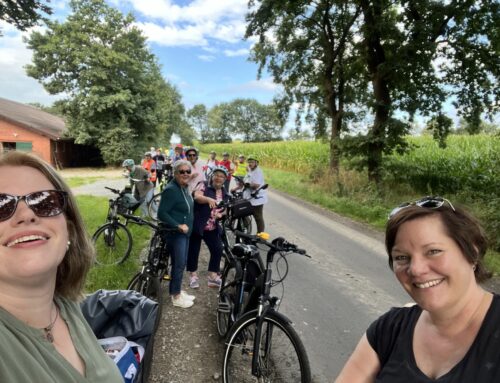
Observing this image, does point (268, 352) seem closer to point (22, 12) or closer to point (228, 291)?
point (228, 291)

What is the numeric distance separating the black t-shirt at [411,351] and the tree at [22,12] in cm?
778

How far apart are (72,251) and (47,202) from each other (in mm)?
358

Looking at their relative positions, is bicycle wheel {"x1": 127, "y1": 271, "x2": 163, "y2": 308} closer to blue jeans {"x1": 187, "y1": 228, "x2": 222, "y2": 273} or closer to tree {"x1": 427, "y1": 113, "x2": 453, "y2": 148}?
blue jeans {"x1": 187, "y1": 228, "x2": 222, "y2": 273}

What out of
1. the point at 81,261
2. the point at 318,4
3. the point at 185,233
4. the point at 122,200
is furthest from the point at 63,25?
the point at 81,261

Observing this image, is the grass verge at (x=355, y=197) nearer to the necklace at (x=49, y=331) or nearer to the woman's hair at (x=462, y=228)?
the woman's hair at (x=462, y=228)

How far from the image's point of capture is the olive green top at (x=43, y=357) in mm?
1176

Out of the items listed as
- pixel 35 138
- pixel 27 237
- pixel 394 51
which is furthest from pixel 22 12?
pixel 35 138

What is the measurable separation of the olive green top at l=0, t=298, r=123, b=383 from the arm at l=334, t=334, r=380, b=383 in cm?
110

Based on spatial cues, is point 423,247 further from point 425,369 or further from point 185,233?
point 185,233

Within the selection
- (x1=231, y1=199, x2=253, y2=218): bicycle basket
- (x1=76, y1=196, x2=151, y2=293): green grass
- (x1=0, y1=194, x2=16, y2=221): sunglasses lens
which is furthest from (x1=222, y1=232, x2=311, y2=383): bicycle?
(x1=0, y1=194, x2=16, y2=221): sunglasses lens

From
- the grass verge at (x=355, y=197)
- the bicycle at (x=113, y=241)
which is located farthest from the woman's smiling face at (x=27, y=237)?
the grass verge at (x=355, y=197)

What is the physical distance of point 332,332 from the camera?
4.37 metres

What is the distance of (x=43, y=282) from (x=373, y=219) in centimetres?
1059

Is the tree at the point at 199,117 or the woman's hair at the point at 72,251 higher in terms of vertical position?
the tree at the point at 199,117
